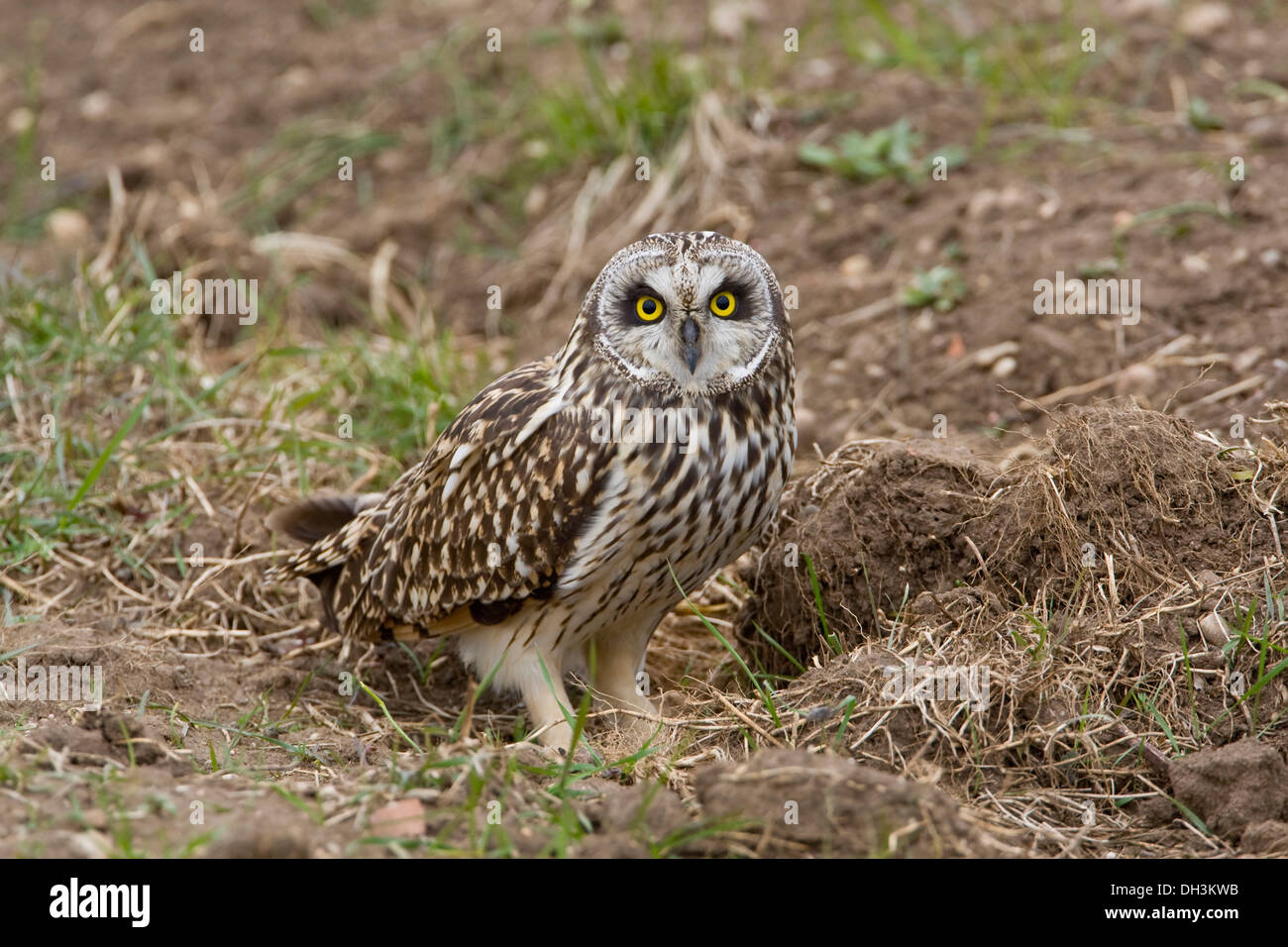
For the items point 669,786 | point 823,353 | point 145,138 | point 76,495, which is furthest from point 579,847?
point 145,138

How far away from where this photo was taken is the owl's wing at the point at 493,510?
4332mm

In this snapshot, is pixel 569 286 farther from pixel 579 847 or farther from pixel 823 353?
pixel 579 847

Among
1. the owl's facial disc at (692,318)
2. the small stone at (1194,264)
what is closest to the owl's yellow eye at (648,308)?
the owl's facial disc at (692,318)

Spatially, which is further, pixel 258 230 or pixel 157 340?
pixel 258 230

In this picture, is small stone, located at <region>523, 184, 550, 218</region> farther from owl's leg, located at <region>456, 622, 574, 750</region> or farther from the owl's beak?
the owl's beak

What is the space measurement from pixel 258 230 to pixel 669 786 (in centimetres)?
516

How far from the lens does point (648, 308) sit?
425 cm

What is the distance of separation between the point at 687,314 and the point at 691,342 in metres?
0.08

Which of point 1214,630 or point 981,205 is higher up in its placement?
point 981,205

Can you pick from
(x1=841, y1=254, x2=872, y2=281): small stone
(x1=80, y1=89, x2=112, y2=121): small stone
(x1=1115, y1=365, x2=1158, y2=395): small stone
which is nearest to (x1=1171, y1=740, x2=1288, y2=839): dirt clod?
(x1=1115, y1=365, x2=1158, y2=395): small stone

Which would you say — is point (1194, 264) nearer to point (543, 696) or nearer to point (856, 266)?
point (856, 266)

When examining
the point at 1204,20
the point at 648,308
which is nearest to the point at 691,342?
the point at 648,308

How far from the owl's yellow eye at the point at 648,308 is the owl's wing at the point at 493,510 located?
37 cm

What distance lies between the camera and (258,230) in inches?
316
